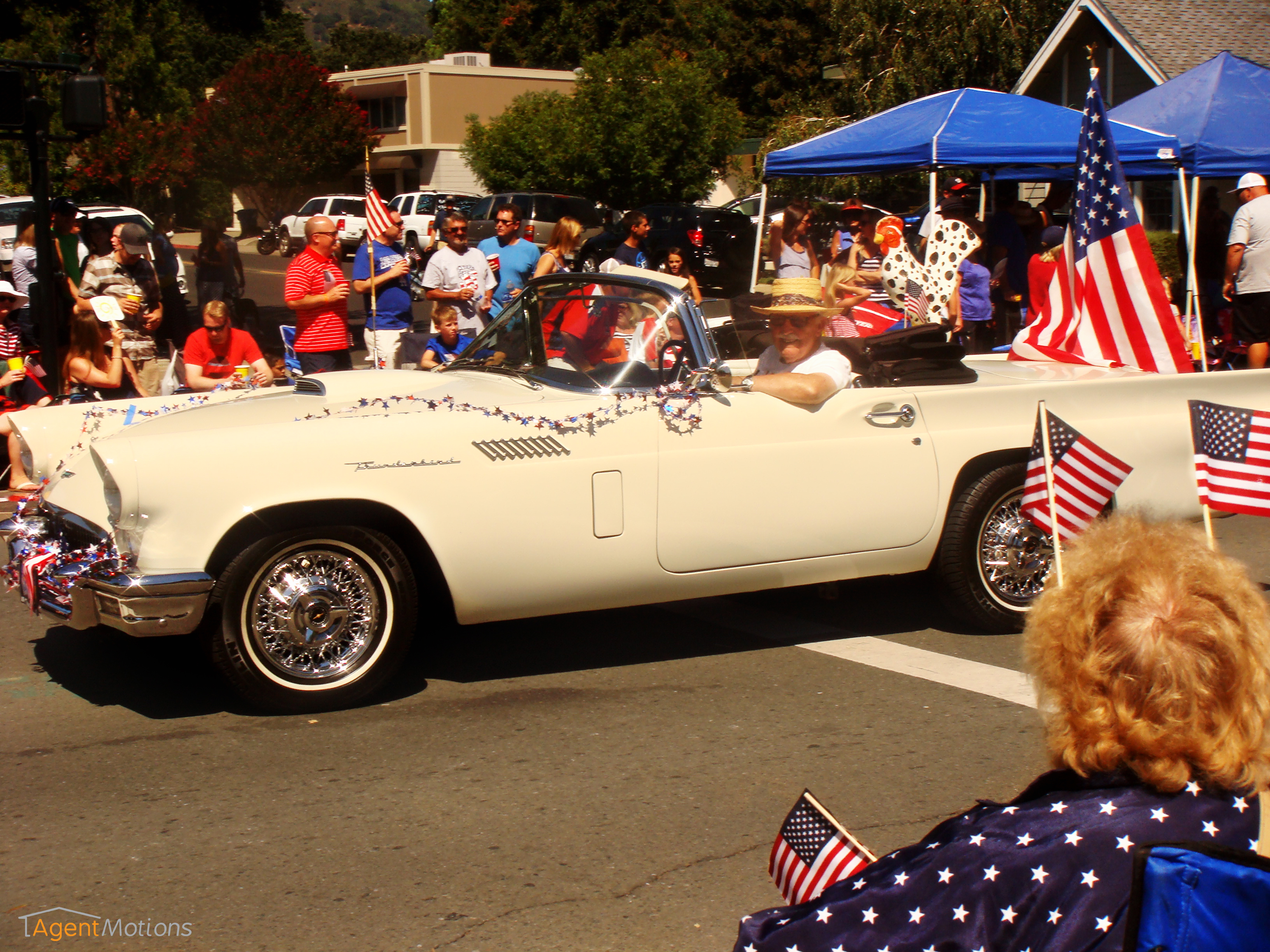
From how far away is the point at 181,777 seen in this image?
4.27 meters

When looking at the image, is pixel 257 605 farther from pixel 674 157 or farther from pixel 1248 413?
pixel 674 157

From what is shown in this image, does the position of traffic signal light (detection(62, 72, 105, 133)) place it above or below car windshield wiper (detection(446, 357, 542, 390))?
above

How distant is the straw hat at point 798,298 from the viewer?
5.69 meters

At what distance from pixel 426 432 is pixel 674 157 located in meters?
31.0

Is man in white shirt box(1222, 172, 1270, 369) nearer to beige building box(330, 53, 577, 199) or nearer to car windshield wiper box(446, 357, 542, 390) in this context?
car windshield wiper box(446, 357, 542, 390)

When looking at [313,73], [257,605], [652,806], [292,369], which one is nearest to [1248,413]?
[652,806]

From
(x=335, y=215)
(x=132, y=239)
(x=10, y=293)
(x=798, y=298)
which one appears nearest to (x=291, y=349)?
(x=10, y=293)

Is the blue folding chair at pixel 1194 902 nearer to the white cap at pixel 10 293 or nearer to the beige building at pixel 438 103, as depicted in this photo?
the white cap at pixel 10 293

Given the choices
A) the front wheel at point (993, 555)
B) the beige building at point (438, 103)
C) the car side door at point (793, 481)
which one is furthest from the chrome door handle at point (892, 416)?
the beige building at point (438, 103)

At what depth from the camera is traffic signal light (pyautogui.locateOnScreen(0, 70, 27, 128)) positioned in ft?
29.0

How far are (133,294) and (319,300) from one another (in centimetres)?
258

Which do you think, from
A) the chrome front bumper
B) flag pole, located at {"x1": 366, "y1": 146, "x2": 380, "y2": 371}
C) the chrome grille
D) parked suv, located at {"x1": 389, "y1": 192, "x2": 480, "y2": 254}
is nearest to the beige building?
parked suv, located at {"x1": 389, "y1": 192, "x2": 480, "y2": 254}

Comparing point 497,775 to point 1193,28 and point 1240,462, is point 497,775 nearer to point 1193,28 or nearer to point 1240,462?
point 1240,462

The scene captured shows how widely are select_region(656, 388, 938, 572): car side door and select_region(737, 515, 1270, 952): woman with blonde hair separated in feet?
10.6
